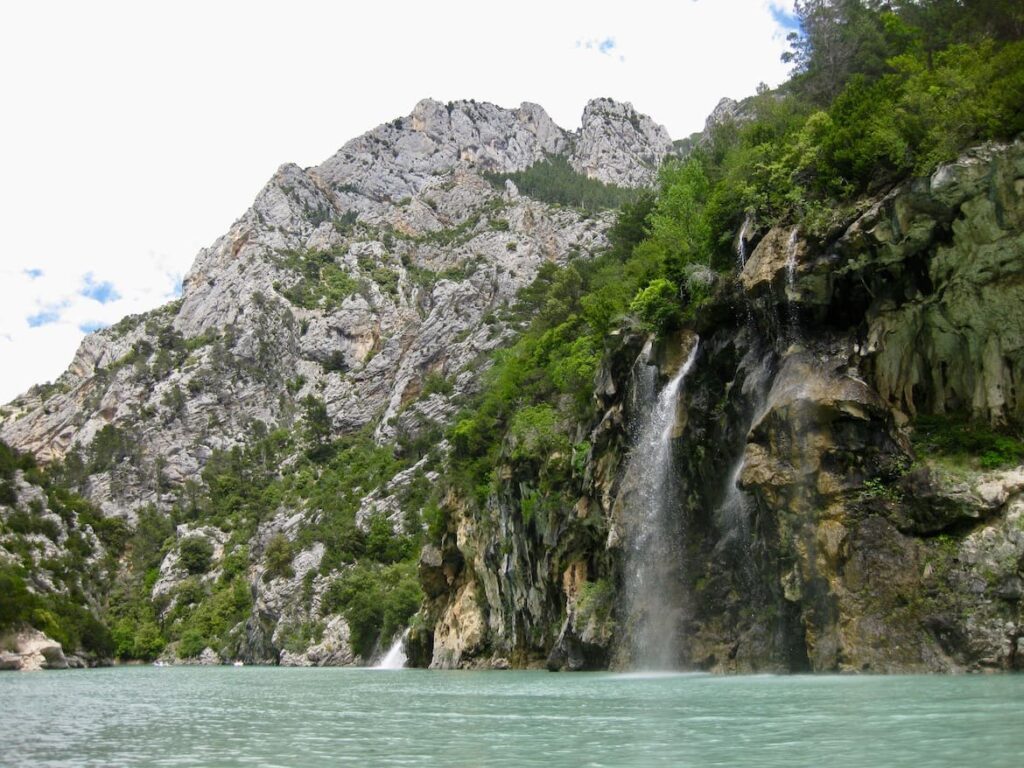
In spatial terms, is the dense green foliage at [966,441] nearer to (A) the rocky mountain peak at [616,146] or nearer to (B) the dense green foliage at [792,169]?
(B) the dense green foliage at [792,169]

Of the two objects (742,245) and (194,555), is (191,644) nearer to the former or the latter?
(194,555)

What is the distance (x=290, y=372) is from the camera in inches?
5522

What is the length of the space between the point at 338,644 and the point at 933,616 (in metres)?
69.2

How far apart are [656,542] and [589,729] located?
19897 millimetres

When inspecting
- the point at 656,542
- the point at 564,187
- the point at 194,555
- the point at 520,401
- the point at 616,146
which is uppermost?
the point at 616,146

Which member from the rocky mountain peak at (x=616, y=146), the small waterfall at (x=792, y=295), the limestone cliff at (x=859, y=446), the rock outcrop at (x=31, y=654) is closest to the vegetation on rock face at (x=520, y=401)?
the limestone cliff at (x=859, y=446)

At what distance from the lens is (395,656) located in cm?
6725

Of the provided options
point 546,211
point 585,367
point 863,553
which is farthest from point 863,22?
point 546,211

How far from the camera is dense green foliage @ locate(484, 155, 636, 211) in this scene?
153 metres

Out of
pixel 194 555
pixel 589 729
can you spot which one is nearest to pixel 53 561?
pixel 194 555

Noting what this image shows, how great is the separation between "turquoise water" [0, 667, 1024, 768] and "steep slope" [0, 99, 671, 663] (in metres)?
75.6

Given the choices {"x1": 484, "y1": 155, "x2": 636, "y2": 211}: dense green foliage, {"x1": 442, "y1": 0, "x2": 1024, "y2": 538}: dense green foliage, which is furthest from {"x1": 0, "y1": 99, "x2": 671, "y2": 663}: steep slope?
{"x1": 442, "y1": 0, "x2": 1024, "y2": 538}: dense green foliage

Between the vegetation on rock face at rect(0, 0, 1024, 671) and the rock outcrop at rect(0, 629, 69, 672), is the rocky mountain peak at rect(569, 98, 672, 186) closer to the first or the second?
the vegetation on rock face at rect(0, 0, 1024, 671)

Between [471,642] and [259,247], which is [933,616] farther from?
[259,247]
